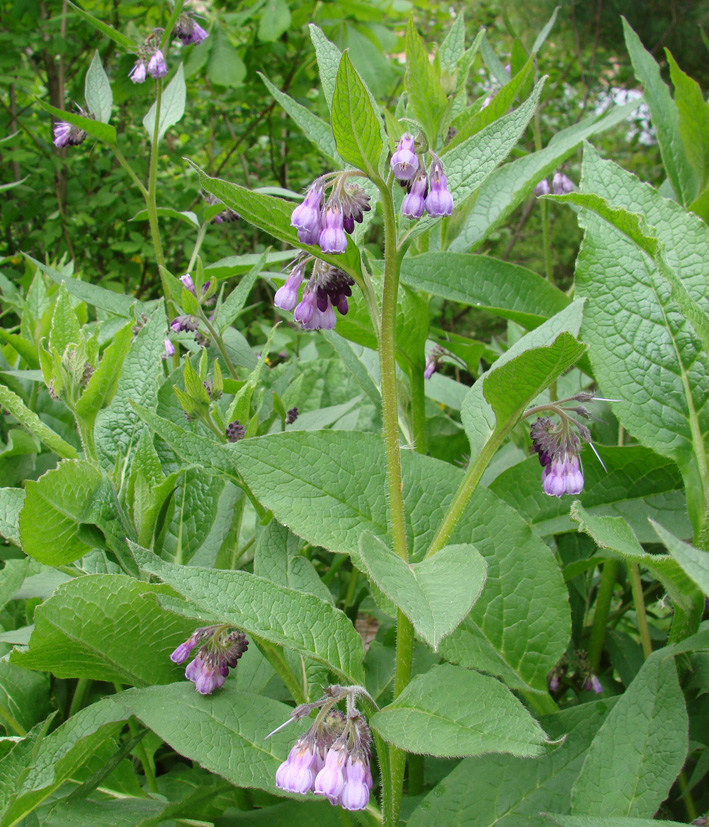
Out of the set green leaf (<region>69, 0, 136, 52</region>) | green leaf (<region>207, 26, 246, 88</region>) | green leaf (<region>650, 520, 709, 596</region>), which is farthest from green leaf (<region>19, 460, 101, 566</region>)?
green leaf (<region>207, 26, 246, 88</region>)

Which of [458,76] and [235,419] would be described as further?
[458,76]

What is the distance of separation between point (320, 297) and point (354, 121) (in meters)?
0.31

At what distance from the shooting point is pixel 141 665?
1086mm

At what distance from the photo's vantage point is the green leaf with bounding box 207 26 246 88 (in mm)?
4676

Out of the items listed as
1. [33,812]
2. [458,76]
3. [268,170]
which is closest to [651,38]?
[268,170]

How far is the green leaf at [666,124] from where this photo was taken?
1495mm

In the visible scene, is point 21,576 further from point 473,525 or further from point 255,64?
point 255,64

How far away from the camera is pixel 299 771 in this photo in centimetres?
85

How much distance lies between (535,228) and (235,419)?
734cm

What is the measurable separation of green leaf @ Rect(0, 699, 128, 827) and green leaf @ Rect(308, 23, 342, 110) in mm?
898

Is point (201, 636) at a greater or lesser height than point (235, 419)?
lesser

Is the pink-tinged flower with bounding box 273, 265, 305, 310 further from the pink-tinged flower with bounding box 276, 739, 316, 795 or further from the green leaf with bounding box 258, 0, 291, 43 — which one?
the green leaf with bounding box 258, 0, 291, 43

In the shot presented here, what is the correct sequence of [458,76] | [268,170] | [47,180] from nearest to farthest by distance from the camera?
[458,76], [47,180], [268,170]

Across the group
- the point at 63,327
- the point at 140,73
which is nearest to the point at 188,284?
the point at 63,327
